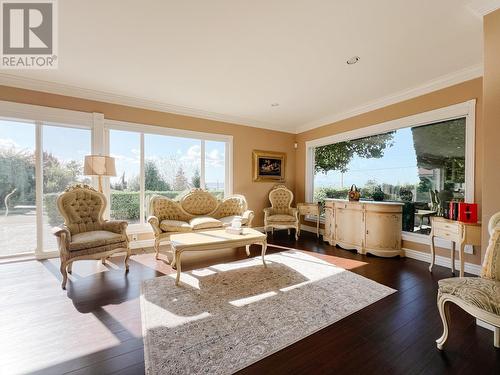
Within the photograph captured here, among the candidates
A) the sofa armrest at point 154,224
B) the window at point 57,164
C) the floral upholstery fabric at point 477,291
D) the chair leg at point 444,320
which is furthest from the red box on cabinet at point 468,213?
the window at point 57,164

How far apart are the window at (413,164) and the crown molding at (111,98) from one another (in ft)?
8.39

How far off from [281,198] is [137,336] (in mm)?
4743

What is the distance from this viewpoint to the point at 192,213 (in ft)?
16.0

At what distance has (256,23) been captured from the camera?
2406 mm

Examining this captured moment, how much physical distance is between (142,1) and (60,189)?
3642mm

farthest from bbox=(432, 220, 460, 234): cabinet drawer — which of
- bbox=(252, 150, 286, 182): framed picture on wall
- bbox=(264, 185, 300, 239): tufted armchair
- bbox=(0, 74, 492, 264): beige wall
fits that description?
bbox=(252, 150, 286, 182): framed picture on wall

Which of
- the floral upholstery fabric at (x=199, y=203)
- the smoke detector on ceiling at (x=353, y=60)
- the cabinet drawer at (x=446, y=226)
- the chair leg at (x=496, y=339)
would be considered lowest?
the chair leg at (x=496, y=339)

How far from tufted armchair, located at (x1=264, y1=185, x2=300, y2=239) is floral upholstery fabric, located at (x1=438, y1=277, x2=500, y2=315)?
369cm

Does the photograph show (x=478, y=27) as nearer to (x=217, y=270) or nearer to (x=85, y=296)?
(x=217, y=270)

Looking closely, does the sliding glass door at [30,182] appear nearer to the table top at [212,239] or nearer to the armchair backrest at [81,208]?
the armchair backrest at [81,208]

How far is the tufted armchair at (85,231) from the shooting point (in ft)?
9.58

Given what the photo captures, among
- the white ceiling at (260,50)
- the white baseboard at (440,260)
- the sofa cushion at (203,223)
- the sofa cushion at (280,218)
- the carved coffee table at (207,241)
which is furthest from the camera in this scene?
the sofa cushion at (280,218)

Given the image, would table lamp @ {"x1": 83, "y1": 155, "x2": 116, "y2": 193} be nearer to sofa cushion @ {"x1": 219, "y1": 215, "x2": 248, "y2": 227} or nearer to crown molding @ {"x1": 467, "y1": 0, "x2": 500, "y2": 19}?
sofa cushion @ {"x1": 219, "y1": 215, "x2": 248, "y2": 227}

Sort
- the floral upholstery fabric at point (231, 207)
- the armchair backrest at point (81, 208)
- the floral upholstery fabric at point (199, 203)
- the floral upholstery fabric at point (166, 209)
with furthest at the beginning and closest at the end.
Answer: the floral upholstery fabric at point (231, 207) → the floral upholstery fabric at point (199, 203) → the floral upholstery fabric at point (166, 209) → the armchair backrest at point (81, 208)
